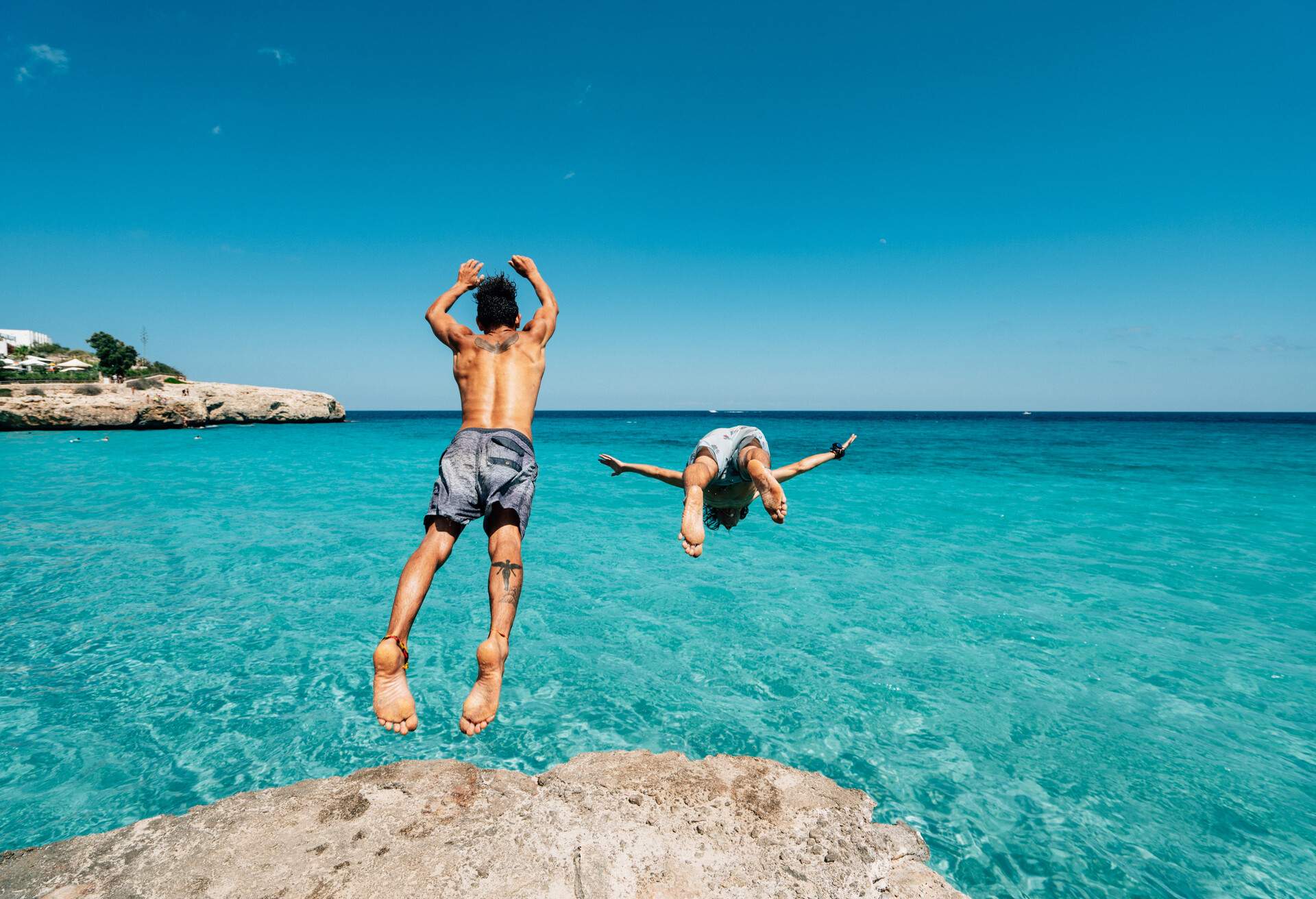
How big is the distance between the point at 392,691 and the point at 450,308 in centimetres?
294

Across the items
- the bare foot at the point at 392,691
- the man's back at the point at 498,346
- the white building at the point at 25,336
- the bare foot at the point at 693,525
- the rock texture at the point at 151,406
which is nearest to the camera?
the bare foot at the point at 392,691

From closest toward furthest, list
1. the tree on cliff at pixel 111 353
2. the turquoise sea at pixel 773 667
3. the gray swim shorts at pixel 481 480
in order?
the gray swim shorts at pixel 481 480
the turquoise sea at pixel 773 667
the tree on cliff at pixel 111 353

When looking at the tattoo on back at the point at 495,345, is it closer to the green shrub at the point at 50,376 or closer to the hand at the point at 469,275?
the hand at the point at 469,275

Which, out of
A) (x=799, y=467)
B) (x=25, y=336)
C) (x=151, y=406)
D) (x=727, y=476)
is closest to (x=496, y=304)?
(x=727, y=476)

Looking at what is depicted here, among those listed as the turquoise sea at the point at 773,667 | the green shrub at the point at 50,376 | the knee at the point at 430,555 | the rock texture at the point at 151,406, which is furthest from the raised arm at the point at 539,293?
the green shrub at the point at 50,376

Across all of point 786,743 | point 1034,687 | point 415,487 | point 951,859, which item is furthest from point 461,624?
point 415,487

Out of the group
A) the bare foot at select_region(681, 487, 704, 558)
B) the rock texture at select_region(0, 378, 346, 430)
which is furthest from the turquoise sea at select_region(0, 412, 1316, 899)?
the rock texture at select_region(0, 378, 346, 430)

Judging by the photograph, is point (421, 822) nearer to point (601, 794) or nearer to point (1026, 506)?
point (601, 794)

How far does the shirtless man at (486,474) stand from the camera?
322 cm

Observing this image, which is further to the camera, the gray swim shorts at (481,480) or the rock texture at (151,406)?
the rock texture at (151,406)

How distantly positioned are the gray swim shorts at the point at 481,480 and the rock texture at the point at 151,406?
2459 inches

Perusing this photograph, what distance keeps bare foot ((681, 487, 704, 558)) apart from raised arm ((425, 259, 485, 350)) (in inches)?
91.0

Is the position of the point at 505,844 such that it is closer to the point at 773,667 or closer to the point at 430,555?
the point at 430,555

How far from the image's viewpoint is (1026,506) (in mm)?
21172
